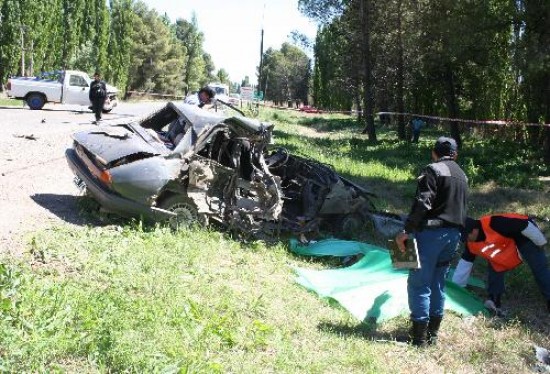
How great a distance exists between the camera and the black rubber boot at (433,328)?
17.8 ft

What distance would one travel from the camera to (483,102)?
2820 cm

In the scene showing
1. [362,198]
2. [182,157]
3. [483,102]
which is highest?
[483,102]

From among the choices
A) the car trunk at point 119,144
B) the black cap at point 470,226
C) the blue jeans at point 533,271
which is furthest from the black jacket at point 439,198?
the car trunk at point 119,144

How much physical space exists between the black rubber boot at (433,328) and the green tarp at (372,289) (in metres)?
0.54

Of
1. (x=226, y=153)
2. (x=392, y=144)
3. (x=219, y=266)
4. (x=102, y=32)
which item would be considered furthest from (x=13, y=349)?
(x=102, y=32)

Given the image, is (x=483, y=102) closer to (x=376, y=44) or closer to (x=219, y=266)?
(x=376, y=44)

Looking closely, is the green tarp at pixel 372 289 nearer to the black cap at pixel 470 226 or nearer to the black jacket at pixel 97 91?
the black cap at pixel 470 226

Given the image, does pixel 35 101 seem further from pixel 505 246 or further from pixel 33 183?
pixel 505 246

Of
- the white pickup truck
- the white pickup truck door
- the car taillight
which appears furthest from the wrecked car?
the white pickup truck door

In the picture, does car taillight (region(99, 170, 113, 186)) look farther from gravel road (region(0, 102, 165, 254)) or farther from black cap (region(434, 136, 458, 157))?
black cap (region(434, 136, 458, 157))

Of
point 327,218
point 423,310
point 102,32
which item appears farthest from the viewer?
point 102,32

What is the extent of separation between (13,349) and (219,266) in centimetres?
323

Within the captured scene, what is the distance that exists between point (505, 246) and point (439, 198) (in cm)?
176

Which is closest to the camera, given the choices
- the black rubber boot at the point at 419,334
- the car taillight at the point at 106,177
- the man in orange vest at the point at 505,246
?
the black rubber boot at the point at 419,334
